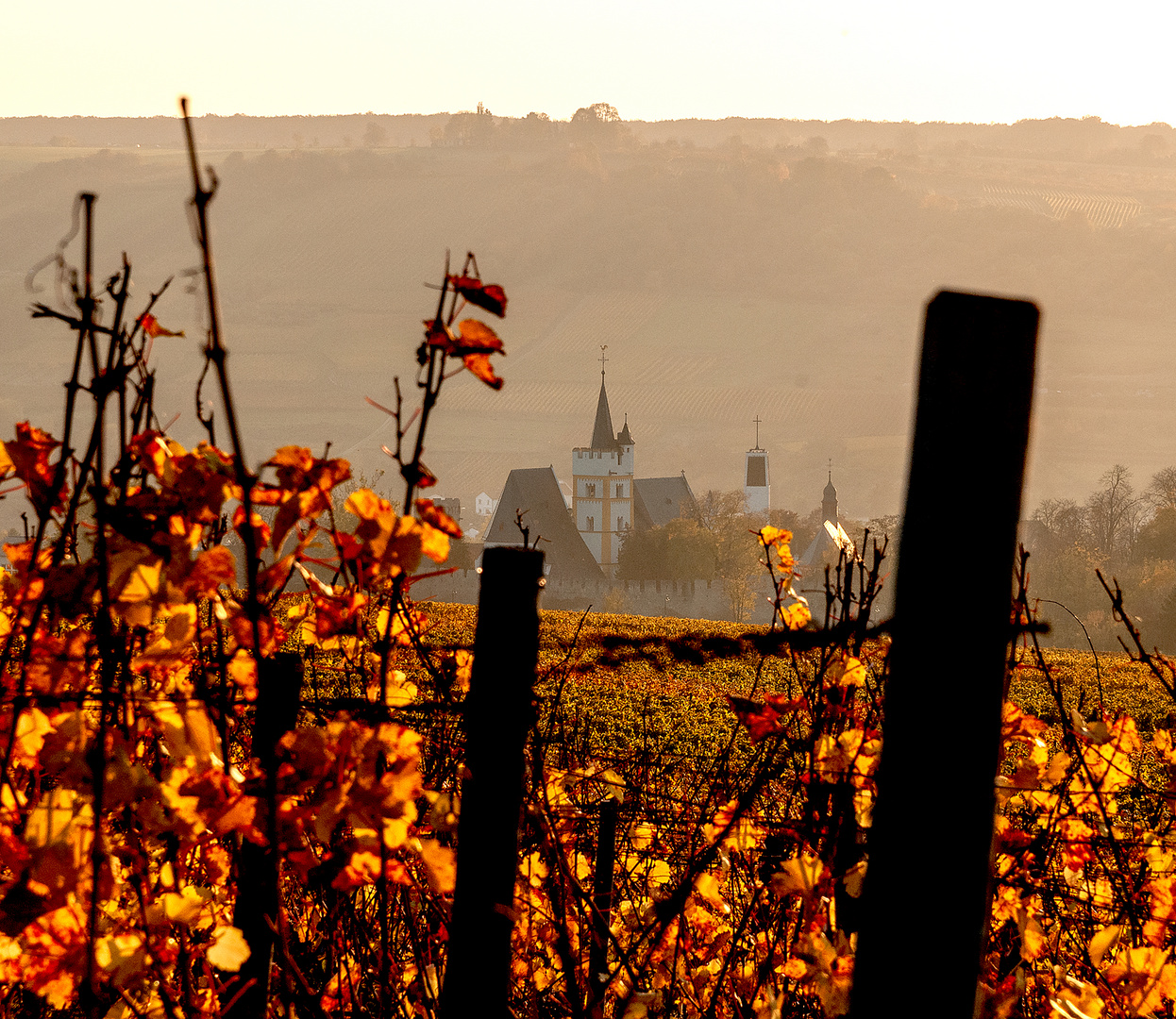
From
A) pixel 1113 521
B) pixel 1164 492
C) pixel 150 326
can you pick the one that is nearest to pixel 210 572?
pixel 150 326

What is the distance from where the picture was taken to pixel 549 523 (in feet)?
200

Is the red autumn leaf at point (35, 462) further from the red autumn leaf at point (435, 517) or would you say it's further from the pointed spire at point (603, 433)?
the pointed spire at point (603, 433)

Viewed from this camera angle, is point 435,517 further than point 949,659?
Yes

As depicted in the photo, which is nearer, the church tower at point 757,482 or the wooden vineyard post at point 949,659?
the wooden vineyard post at point 949,659

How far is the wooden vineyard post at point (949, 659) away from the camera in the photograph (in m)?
0.85

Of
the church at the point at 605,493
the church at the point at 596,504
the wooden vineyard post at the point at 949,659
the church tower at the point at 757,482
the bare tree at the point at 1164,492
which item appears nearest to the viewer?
the wooden vineyard post at the point at 949,659

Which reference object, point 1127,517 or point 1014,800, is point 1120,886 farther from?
point 1127,517

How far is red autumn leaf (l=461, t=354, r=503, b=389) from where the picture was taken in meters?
1.00

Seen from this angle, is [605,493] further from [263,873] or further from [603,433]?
[263,873]

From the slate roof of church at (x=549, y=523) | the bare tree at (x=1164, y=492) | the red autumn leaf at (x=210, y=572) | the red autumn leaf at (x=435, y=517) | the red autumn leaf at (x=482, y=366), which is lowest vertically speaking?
the slate roof of church at (x=549, y=523)

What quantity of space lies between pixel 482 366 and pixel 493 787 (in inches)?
22.7

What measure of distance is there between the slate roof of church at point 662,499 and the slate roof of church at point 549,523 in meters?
8.80

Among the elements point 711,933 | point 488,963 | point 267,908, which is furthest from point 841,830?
point 267,908

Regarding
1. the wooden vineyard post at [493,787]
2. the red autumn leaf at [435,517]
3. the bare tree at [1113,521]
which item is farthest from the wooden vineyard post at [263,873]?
the bare tree at [1113,521]
